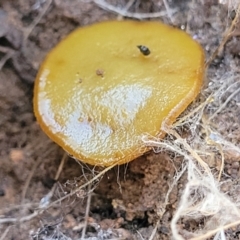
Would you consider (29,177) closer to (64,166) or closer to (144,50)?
(64,166)

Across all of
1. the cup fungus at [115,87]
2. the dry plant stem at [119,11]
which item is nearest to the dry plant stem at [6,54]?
the cup fungus at [115,87]

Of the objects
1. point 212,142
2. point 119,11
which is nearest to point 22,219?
point 212,142

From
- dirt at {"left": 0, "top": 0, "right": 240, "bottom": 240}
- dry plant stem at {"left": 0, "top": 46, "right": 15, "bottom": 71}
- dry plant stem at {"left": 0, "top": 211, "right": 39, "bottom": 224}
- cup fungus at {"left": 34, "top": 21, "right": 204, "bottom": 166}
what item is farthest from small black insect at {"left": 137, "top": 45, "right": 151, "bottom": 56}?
dry plant stem at {"left": 0, "top": 211, "right": 39, "bottom": 224}

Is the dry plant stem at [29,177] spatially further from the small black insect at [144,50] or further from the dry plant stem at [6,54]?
the small black insect at [144,50]

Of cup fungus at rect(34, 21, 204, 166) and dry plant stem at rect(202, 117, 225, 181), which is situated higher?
cup fungus at rect(34, 21, 204, 166)

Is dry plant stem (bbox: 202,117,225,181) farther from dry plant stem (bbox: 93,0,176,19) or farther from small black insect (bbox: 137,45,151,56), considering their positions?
dry plant stem (bbox: 93,0,176,19)

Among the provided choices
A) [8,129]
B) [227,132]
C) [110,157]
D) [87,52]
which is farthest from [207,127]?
[8,129]
